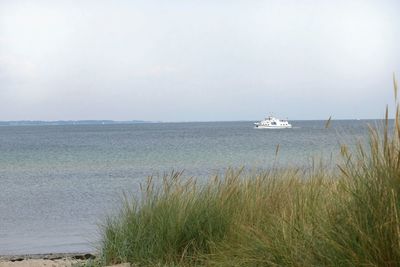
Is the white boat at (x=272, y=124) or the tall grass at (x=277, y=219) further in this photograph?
the white boat at (x=272, y=124)

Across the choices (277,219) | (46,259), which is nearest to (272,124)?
(46,259)

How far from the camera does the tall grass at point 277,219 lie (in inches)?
177

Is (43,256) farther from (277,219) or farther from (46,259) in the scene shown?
(277,219)

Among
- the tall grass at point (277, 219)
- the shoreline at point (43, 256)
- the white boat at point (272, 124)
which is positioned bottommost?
the shoreline at point (43, 256)

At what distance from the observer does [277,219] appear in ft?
20.0

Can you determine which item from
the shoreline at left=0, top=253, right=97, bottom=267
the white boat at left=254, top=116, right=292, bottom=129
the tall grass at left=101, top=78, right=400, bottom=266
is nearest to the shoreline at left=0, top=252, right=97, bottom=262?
the shoreline at left=0, top=253, right=97, bottom=267

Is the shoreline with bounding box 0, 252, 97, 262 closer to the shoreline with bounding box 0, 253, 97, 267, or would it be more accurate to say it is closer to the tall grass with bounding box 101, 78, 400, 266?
the shoreline with bounding box 0, 253, 97, 267

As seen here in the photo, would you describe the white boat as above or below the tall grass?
Result: below

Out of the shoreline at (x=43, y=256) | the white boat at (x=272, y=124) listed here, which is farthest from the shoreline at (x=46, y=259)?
the white boat at (x=272, y=124)

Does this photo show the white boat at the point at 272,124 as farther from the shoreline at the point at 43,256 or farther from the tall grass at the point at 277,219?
the tall grass at the point at 277,219

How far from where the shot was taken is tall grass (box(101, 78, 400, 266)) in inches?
177

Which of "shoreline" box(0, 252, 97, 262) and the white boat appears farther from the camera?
the white boat

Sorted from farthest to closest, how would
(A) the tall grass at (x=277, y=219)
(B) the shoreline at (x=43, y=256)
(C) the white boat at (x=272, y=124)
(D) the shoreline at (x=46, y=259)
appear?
(C) the white boat at (x=272, y=124)
(B) the shoreline at (x=43, y=256)
(D) the shoreline at (x=46, y=259)
(A) the tall grass at (x=277, y=219)

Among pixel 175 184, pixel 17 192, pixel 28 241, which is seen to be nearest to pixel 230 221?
pixel 175 184
